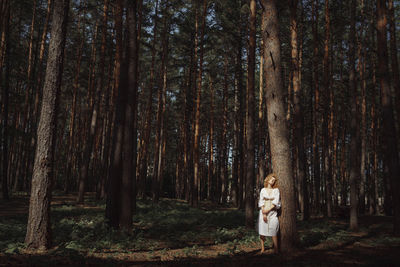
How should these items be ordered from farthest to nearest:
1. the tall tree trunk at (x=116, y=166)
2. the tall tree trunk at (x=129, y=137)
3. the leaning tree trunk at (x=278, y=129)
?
1. the tall tree trunk at (x=116, y=166)
2. the tall tree trunk at (x=129, y=137)
3. the leaning tree trunk at (x=278, y=129)

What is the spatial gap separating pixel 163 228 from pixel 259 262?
5.44m

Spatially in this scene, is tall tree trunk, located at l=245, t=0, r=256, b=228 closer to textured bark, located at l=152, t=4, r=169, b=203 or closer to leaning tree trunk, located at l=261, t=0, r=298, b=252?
leaning tree trunk, located at l=261, t=0, r=298, b=252

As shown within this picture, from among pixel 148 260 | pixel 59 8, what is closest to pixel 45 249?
pixel 148 260

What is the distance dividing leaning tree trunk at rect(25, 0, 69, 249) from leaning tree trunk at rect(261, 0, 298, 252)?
532 centimetres

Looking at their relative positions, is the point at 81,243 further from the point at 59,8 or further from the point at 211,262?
the point at 59,8

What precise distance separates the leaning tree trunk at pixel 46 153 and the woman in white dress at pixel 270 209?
5099mm

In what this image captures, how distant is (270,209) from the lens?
6.41 metres

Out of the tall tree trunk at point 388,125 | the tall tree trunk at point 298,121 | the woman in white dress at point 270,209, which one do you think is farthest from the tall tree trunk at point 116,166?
the tall tree trunk at point 388,125

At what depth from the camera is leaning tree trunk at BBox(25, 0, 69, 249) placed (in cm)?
675

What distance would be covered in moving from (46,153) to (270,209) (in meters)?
5.47

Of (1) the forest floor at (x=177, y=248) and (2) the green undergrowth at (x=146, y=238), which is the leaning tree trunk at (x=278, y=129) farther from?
(2) the green undergrowth at (x=146, y=238)

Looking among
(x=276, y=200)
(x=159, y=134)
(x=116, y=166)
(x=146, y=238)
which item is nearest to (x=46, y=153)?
(x=116, y=166)

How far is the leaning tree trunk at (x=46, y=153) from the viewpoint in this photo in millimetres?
6750

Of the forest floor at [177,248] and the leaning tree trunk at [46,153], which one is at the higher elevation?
the leaning tree trunk at [46,153]
